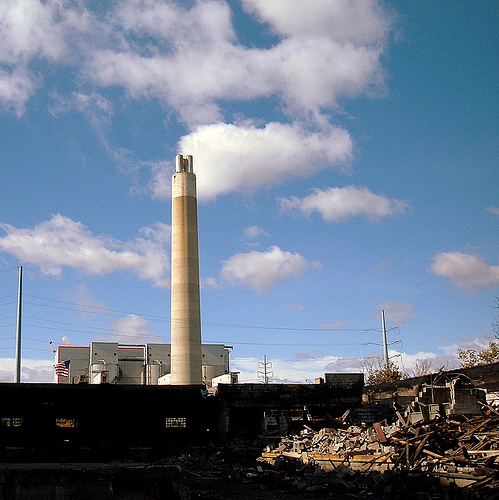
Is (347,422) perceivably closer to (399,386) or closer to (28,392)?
(399,386)

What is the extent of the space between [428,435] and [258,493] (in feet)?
19.1

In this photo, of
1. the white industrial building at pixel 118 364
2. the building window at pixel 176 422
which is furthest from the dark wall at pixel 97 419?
the white industrial building at pixel 118 364

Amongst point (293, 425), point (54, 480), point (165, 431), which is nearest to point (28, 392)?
point (165, 431)

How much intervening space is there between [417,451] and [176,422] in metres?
13.8

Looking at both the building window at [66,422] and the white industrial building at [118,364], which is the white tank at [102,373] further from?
the building window at [66,422]

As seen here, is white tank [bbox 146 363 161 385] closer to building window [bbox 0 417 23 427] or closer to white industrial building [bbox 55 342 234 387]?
white industrial building [bbox 55 342 234 387]

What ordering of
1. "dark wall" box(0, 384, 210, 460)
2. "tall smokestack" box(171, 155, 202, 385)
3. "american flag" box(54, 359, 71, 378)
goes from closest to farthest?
"dark wall" box(0, 384, 210, 460), "tall smokestack" box(171, 155, 202, 385), "american flag" box(54, 359, 71, 378)

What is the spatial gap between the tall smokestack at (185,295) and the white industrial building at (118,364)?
15.8 meters

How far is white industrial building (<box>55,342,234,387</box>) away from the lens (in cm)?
5806

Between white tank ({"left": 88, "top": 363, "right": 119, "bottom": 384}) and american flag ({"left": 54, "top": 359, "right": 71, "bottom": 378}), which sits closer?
white tank ({"left": 88, "top": 363, "right": 119, "bottom": 384})

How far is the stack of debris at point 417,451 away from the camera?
1658 cm

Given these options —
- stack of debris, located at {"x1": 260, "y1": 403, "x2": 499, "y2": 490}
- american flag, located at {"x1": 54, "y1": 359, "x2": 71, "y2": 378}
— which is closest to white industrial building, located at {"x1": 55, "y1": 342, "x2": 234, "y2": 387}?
american flag, located at {"x1": 54, "y1": 359, "x2": 71, "y2": 378}

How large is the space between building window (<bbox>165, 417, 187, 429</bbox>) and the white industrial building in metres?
28.1

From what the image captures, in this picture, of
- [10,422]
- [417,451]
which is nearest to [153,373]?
[10,422]
